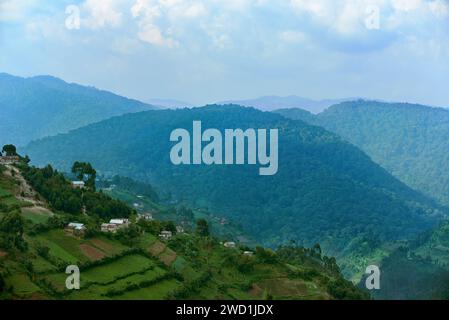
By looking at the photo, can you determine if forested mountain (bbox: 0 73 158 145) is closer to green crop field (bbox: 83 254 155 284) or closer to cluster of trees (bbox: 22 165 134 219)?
cluster of trees (bbox: 22 165 134 219)

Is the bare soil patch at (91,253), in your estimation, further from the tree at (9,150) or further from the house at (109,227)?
the tree at (9,150)

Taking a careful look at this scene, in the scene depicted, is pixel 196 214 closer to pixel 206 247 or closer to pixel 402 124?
pixel 206 247

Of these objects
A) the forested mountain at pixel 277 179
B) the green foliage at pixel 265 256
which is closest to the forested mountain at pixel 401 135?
the forested mountain at pixel 277 179

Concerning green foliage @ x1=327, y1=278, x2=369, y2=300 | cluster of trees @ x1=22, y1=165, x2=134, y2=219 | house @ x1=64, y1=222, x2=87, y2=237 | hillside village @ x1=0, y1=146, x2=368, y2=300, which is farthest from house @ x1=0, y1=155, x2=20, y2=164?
green foliage @ x1=327, y1=278, x2=369, y2=300

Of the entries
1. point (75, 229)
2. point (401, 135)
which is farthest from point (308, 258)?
point (401, 135)

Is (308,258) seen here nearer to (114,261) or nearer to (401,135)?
(114,261)

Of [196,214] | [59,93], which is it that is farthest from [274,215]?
[59,93]
